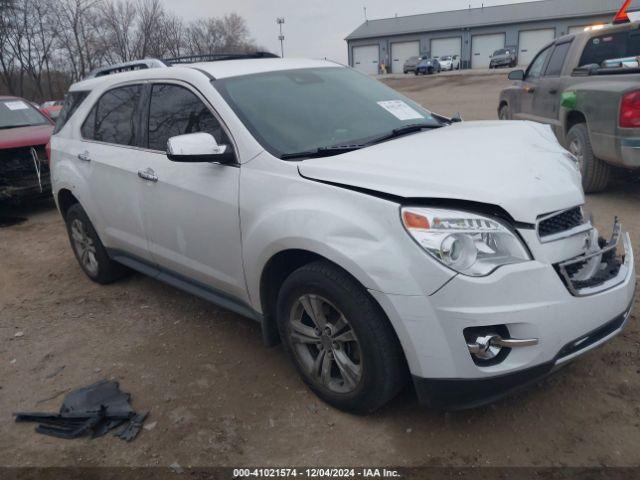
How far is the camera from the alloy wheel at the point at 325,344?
273 cm

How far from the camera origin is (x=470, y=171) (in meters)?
2.54

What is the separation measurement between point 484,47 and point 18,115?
4946cm

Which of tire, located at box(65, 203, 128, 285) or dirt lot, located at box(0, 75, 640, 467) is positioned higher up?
tire, located at box(65, 203, 128, 285)

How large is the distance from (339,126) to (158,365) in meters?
1.87

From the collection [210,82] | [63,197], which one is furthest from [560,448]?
[63,197]

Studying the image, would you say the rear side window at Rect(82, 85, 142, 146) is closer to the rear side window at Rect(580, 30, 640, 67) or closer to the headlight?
the headlight

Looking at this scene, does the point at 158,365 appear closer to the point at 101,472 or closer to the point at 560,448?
the point at 101,472

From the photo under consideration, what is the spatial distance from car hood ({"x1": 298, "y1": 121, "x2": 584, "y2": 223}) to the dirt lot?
103 centimetres

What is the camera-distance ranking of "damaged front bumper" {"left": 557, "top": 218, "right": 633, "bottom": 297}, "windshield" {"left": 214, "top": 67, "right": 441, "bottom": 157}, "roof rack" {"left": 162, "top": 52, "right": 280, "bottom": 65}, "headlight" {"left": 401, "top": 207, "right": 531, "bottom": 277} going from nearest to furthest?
"headlight" {"left": 401, "top": 207, "right": 531, "bottom": 277}, "damaged front bumper" {"left": 557, "top": 218, "right": 633, "bottom": 297}, "windshield" {"left": 214, "top": 67, "right": 441, "bottom": 157}, "roof rack" {"left": 162, "top": 52, "right": 280, "bottom": 65}

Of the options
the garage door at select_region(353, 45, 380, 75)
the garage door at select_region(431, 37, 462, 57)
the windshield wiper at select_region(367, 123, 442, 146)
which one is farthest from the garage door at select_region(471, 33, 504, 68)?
the windshield wiper at select_region(367, 123, 442, 146)

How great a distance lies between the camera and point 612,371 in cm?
306

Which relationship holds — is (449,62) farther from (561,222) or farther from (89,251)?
(561,222)

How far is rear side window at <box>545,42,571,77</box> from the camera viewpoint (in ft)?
23.0

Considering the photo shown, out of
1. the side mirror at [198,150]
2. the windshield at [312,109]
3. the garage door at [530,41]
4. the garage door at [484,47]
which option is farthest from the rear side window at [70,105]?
the garage door at [484,47]
